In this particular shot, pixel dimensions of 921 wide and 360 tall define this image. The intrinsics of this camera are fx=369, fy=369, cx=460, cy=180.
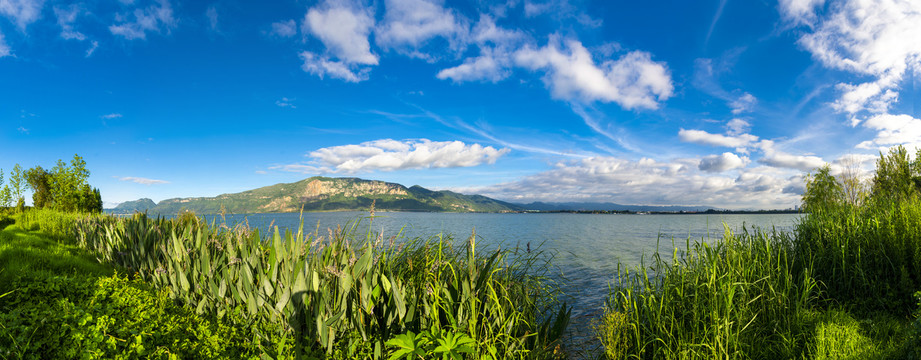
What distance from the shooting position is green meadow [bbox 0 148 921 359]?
3.06 metres

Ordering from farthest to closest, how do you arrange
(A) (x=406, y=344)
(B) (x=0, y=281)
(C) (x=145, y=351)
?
(B) (x=0, y=281)
(C) (x=145, y=351)
(A) (x=406, y=344)

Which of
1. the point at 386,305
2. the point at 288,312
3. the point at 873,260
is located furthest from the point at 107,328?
the point at 873,260

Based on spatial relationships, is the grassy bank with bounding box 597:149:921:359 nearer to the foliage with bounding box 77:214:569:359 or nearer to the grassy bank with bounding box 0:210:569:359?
the foliage with bounding box 77:214:569:359

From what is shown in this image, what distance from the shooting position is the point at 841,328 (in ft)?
17.7

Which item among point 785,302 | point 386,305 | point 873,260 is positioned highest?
point 386,305

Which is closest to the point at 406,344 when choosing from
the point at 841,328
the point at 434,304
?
the point at 434,304

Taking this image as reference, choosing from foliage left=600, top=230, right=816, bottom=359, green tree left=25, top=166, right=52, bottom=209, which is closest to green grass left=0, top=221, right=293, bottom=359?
foliage left=600, top=230, right=816, bottom=359

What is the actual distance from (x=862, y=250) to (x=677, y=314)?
5234mm

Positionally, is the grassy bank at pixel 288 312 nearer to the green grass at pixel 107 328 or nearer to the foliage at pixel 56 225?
the green grass at pixel 107 328

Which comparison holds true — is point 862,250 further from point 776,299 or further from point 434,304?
point 434,304

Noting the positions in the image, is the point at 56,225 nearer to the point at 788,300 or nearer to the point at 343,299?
the point at 343,299

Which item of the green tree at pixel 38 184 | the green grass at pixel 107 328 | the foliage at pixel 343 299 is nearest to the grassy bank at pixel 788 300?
the foliage at pixel 343 299

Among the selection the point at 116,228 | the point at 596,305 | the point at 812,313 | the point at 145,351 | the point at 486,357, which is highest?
the point at 116,228

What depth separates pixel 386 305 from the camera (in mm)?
3686
